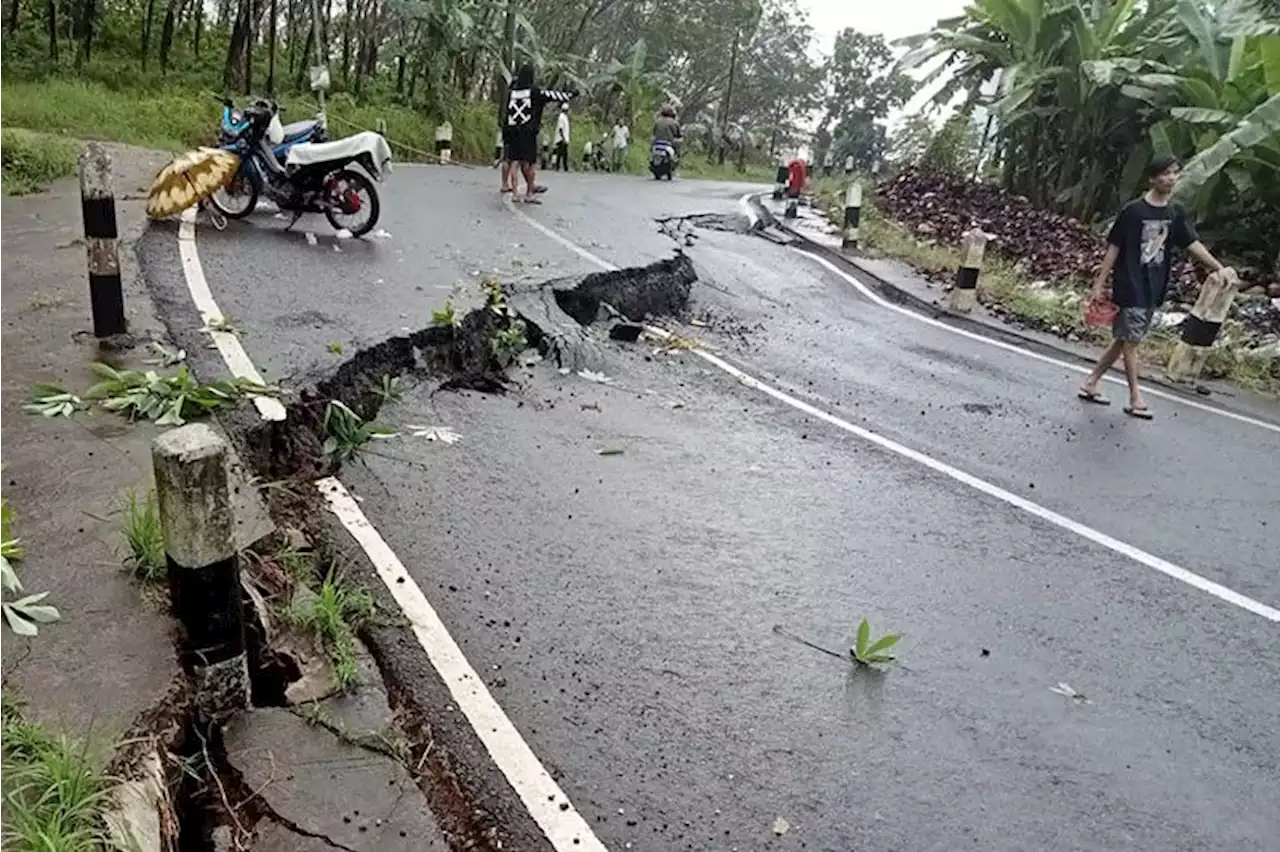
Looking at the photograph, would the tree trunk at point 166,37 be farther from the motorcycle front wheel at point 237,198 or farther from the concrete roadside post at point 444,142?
the motorcycle front wheel at point 237,198

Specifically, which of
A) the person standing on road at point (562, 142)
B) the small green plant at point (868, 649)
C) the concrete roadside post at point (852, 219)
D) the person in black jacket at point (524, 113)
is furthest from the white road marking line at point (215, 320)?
the person standing on road at point (562, 142)

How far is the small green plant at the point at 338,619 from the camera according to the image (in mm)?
3191

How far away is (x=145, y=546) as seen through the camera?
3234 millimetres

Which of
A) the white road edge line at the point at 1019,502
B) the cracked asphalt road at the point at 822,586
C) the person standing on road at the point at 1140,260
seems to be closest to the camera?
the cracked asphalt road at the point at 822,586

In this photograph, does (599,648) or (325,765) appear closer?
(325,765)

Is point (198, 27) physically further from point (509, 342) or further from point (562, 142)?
point (509, 342)

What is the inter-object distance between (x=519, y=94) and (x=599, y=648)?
9.90 meters

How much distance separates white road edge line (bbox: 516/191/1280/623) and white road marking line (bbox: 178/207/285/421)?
3659 mm

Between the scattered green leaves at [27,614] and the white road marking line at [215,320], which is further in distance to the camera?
the white road marking line at [215,320]

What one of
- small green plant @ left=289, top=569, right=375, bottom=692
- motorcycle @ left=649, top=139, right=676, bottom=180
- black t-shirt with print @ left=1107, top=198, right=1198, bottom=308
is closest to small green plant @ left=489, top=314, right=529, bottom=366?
small green plant @ left=289, top=569, right=375, bottom=692

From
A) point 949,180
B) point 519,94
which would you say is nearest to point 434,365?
point 519,94

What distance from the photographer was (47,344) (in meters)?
5.16

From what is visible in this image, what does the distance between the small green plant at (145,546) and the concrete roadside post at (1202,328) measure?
28.5 ft

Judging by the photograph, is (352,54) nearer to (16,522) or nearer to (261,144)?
(261,144)
